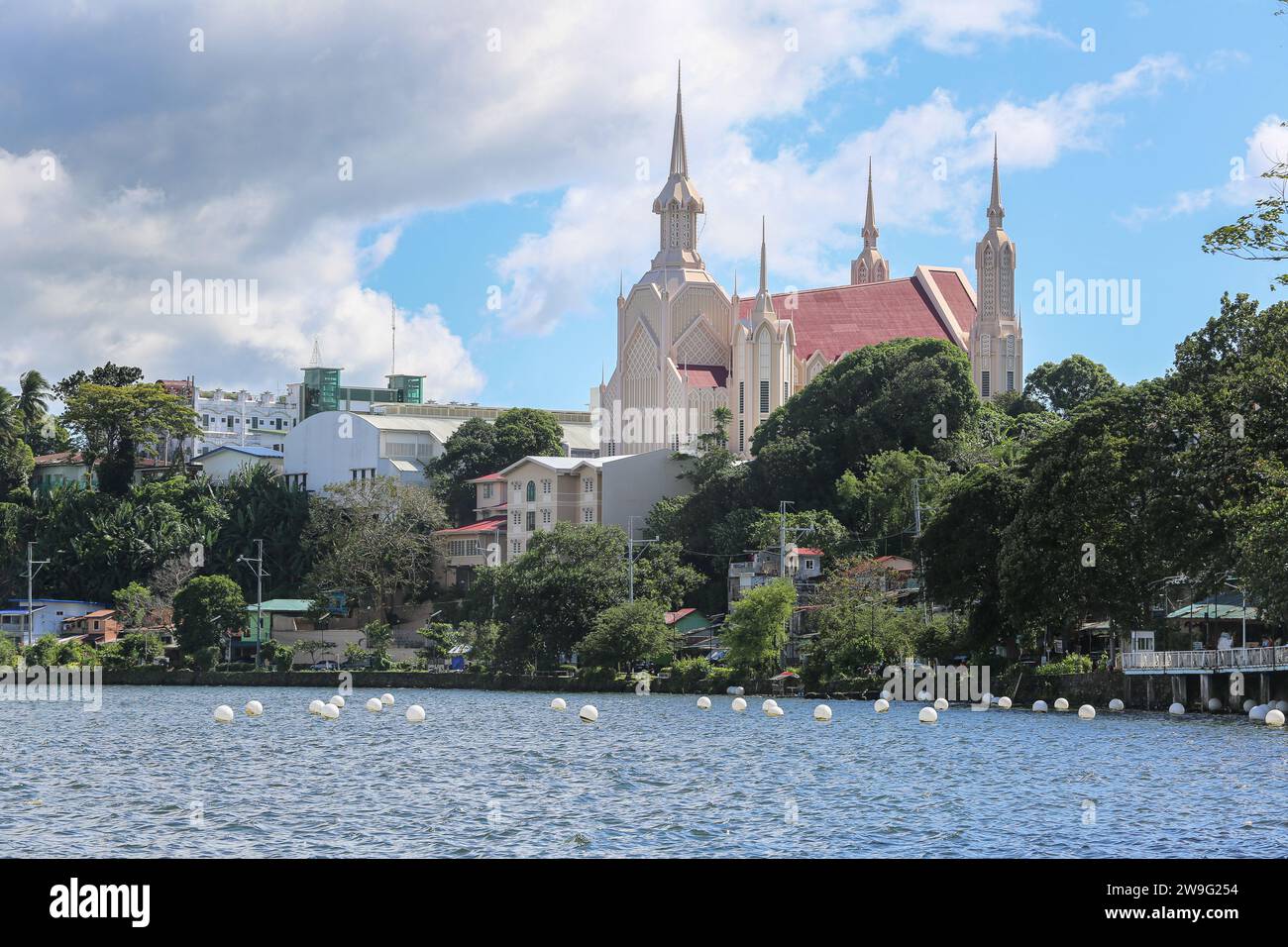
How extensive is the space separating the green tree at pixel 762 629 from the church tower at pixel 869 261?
307ft

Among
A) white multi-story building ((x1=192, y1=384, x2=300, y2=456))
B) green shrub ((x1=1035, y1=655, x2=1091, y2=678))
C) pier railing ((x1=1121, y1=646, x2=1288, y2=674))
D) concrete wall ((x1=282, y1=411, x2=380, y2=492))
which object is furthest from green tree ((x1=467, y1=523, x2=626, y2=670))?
white multi-story building ((x1=192, y1=384, x2=300, y2=456))

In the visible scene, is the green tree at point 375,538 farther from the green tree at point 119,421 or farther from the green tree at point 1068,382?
the green tree at point 1068,382

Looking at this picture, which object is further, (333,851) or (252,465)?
(252,465)

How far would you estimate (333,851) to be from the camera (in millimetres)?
26547

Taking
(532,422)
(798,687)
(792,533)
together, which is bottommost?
(798,687)

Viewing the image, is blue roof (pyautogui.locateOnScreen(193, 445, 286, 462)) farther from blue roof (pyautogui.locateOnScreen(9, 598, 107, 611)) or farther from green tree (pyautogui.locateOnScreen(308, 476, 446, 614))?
blue roof (pyautogui.locateOnScreen(9, 598, 107, 611))

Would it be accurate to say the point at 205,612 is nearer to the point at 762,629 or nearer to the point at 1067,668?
the point at 762,629

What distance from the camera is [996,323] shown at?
142000mm

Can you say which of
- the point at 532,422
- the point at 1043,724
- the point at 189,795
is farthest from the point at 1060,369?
the point at 189,795

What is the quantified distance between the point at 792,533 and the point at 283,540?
147ft

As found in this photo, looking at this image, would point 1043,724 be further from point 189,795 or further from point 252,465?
point 252,465

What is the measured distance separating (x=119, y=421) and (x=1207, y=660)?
99056 mm

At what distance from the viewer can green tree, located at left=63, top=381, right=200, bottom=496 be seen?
138 metres

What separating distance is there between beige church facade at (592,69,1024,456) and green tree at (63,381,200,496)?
34942 mm
